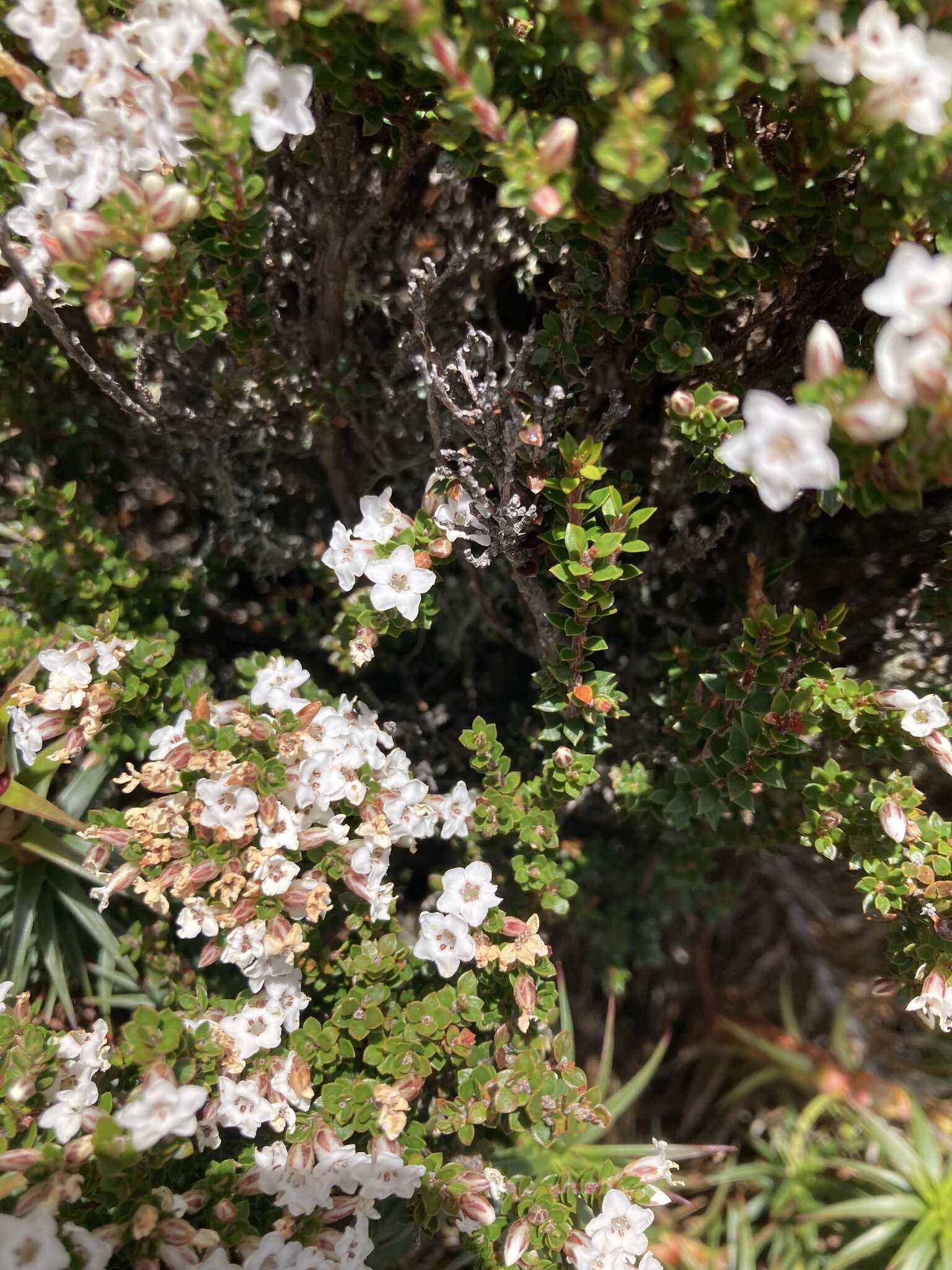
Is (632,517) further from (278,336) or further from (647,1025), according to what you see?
(647,1025)

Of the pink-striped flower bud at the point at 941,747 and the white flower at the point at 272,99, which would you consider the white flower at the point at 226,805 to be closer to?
the white flower at the point at 272,99

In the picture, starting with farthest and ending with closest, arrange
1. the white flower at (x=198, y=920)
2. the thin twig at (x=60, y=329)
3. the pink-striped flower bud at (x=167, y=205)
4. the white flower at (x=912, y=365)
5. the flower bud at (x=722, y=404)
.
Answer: the white flower at (x=198, y=920) → the flower bud at (x=722, y=404) → the thin twig at (x=60, y=329) → the pink-striped flower bud at (x=167, y=205) → the white flower at (x=912, y=365)

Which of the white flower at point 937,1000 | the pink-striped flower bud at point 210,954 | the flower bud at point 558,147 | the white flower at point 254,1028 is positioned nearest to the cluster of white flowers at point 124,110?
the flower bud at point 558,147

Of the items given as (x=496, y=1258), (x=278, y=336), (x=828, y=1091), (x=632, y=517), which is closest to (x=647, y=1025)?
(x=828, y=1091)

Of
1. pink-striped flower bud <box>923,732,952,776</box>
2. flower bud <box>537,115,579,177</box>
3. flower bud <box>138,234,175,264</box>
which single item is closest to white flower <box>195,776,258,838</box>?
flower bud <box>138,234,175,264</box>

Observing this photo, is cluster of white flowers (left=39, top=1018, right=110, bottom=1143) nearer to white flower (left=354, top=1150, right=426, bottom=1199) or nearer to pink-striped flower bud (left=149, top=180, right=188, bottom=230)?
white flower (left=354, top=1150, right=426, bottom=1199)
